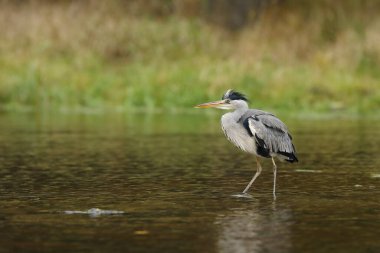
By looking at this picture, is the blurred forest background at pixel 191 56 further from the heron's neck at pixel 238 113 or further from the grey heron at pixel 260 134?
the grey heron at pixel 260 134

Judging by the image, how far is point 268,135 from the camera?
12.3 meters

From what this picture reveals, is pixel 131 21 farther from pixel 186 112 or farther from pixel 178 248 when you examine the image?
pixel 178 248

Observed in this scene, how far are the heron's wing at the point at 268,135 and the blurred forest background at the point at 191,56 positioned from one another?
14916 millimetres

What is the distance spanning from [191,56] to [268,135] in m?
19.8

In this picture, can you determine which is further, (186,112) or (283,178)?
(186,112)

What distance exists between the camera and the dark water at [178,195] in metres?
9.20

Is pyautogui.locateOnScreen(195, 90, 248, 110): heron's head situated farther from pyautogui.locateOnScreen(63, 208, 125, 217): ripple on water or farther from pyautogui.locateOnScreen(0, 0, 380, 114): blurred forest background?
pyautogui.locateOnScreen(0, 0, 380, 114): blurred forest background

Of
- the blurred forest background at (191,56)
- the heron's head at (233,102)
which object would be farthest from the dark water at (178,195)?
the blurred forest background at (191,56)

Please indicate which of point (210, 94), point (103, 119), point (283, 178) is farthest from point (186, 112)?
point (283, 178)

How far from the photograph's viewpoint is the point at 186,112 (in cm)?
2834

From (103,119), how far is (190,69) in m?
5.17

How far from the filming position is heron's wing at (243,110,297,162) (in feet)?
40.5

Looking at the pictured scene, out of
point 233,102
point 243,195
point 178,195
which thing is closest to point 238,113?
point 233,102

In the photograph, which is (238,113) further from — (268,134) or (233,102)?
(268,134)
